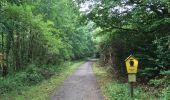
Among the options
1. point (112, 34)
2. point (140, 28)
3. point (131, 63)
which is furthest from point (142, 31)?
point (131, 63)

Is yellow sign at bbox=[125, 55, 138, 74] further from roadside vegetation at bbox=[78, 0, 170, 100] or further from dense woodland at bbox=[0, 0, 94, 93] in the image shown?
dense woodland at bbox=[0, 0, 94, 93]

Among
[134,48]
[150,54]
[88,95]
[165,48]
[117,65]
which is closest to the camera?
[88,95]

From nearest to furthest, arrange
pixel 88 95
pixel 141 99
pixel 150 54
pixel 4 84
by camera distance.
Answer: pixel 141 99 < pixel 88 95 < pixel 4 84 < pixel 150 54

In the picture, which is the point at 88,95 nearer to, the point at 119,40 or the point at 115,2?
the point at 115,2

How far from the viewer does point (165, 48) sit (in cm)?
1583

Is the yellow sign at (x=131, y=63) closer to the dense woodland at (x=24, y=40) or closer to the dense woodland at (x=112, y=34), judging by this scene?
the dense woodland at (x=112, y=34)

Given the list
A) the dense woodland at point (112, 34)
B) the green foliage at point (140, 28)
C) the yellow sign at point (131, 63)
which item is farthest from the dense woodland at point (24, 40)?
the yellow sign at point (131, 63)

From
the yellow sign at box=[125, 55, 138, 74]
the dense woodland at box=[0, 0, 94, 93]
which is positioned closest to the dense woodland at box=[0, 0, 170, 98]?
the dense woodland at box=[0, 0, 94, 93]

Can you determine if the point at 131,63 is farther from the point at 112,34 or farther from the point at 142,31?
the point at 112,34

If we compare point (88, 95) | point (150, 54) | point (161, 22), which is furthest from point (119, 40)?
point (88, 95)

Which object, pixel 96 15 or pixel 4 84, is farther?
pixel 96 15

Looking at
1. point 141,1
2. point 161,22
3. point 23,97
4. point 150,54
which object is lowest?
point 23,97

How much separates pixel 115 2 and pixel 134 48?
3719 millimetres

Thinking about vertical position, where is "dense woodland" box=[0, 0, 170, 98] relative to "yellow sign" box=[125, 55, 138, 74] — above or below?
above
